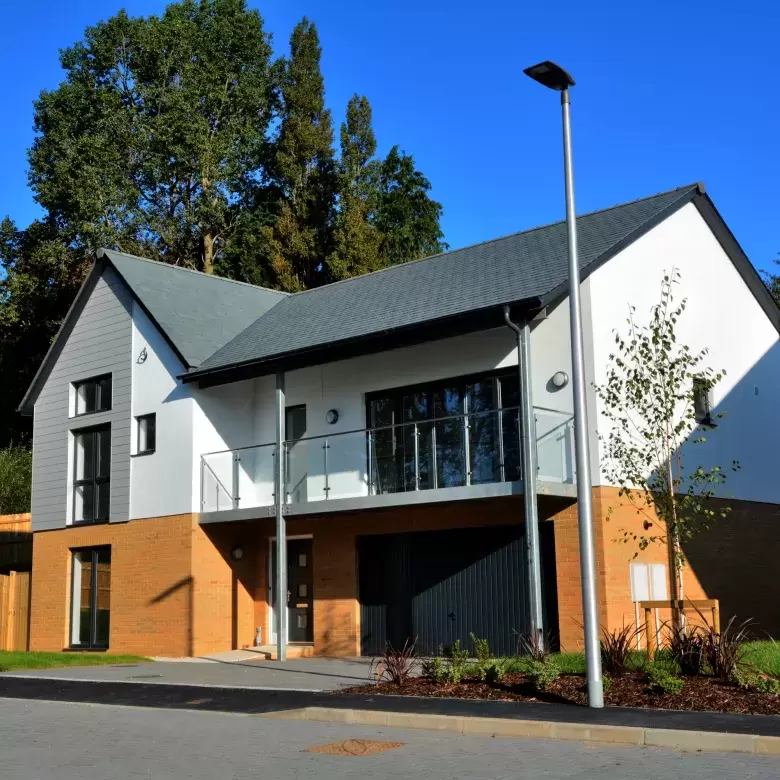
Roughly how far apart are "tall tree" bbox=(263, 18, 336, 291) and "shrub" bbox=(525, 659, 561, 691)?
26125 millimetres

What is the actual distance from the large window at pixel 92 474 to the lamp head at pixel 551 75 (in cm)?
1487

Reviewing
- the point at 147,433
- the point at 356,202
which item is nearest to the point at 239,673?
the point at 147,433

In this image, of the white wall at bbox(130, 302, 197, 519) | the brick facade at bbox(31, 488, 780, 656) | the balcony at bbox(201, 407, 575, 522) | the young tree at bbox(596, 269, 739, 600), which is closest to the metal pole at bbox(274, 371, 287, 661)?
the balcony at bbox(201, 407, 575, 522)

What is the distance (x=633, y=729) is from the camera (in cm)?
923

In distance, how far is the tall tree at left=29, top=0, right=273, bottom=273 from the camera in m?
38.6

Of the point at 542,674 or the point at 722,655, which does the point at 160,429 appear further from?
the point at 722,655

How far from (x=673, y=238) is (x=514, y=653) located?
816cm

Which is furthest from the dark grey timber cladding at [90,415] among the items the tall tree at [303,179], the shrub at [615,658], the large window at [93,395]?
the tall tree at [303,179]

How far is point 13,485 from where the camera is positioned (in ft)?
109


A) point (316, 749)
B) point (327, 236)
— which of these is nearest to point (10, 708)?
point (316, 749)

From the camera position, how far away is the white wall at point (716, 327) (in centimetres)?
1809

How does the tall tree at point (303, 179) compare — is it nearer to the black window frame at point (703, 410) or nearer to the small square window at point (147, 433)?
the small square window at point (147, 433)

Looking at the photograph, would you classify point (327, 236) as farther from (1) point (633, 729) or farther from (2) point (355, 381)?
(1) point (633, 729)

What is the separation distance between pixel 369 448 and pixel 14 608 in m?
11.8
